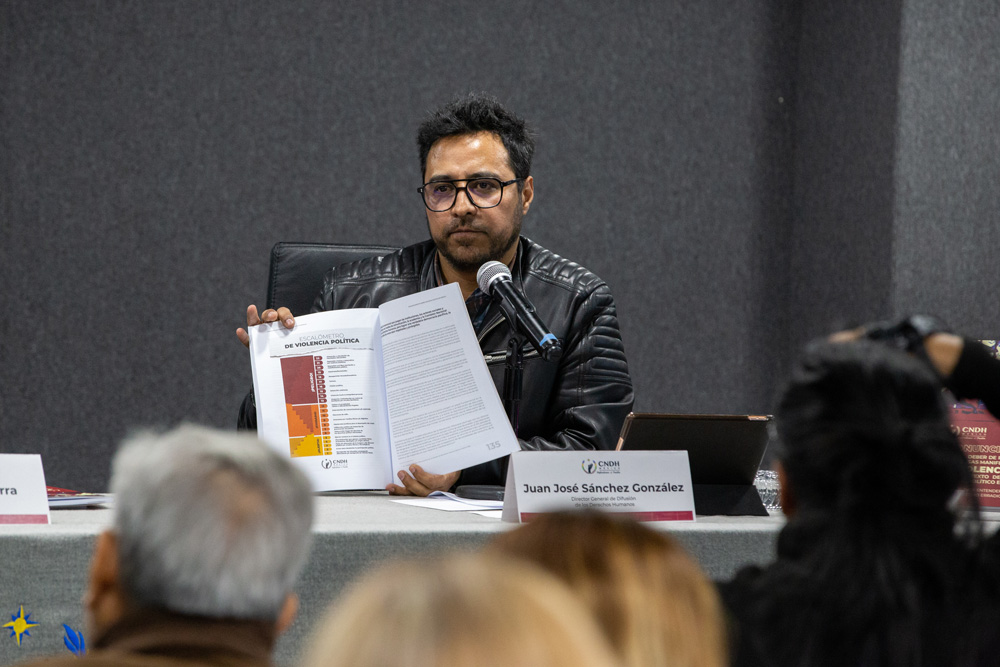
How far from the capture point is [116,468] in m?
0.70

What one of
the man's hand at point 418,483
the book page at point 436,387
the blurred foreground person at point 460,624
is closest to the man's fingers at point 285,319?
the book page at point 436,387

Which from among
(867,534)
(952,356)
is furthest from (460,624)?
(952,356)

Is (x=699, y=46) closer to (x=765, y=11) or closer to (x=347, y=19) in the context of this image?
(x=765, y=11)

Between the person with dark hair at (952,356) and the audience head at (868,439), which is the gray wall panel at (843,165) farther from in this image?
the audience head at (868,439)

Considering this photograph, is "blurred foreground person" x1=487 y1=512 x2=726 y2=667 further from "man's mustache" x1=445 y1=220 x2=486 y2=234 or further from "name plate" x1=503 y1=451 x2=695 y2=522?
"man's mustache" x1=445 y1=220 x2=486 y2=234

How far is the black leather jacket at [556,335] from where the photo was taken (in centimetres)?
202

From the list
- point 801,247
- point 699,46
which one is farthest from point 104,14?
point 801,247

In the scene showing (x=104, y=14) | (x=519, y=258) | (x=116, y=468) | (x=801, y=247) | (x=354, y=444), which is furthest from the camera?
(x=801, y=247)

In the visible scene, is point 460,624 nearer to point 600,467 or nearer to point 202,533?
point 202,533

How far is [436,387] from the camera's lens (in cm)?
166

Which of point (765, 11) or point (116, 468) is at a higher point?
point (765, 11)

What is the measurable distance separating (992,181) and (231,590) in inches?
102

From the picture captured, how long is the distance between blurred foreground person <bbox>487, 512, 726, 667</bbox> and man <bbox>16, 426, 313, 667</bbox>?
0.56 ft

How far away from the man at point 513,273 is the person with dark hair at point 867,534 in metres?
1.18
